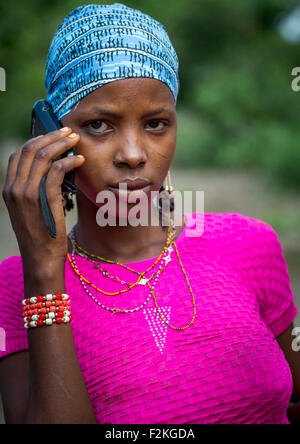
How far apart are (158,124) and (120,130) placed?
0.16 m

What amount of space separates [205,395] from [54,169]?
2.90 ft

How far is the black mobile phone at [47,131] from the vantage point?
5.71ft

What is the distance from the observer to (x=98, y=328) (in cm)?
191

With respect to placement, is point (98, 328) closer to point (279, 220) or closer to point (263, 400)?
point (263, 400)

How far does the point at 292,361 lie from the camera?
2232mm

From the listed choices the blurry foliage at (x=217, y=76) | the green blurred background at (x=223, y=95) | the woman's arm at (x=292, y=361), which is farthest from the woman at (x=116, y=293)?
the blurry foliage at (x=217, y=76)

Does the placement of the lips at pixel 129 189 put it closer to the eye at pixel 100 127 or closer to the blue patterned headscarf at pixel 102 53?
the eye at pixel 100 127

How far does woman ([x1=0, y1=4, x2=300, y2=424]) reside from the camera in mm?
1736

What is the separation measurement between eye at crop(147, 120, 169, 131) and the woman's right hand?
0.96ft

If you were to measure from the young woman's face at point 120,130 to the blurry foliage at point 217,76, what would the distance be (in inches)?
274

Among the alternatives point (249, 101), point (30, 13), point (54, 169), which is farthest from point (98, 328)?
point (249, 101)

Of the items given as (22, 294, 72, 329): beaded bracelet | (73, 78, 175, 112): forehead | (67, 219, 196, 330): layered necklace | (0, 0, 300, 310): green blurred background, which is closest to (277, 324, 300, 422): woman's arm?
(67, 219, 196, 330): layered necklace

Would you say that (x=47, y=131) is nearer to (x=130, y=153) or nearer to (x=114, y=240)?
(x=130, y=153)

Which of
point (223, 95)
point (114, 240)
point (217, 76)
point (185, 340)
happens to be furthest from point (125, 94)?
point (217, 76)
